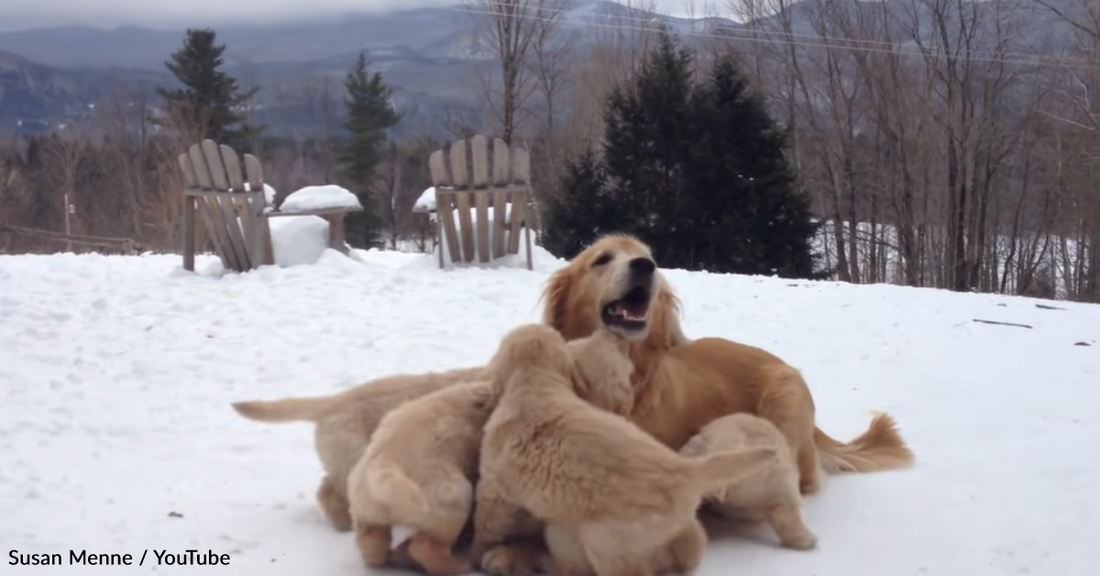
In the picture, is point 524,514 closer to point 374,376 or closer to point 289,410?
point 289,410

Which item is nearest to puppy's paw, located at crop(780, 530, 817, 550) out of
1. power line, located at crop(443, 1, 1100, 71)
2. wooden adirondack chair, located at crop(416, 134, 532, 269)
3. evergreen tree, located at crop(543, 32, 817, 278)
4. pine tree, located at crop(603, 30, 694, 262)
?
wooden adirondack chair, located at crop(416, 134, 532, 269)

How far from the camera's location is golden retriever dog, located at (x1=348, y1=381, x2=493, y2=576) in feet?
10.3

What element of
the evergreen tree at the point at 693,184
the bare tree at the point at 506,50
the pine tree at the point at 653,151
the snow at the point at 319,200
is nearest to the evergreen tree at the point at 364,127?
the bare tree at the point at 506,50

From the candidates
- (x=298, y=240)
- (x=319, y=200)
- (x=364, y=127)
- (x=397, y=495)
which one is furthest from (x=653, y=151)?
(x=397, y=495)

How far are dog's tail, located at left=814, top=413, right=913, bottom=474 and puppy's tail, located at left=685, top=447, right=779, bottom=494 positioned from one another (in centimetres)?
163

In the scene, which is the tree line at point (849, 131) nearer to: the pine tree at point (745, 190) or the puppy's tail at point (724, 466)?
the pine tree at point (745, 190)

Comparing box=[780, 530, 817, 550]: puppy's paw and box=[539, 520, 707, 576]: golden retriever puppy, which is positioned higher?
box=[539, 520, 707, 576]: golden retriever puppy

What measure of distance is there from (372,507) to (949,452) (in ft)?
10.8

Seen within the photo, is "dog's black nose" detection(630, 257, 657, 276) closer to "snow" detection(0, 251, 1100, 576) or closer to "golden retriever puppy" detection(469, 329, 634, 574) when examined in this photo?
"golden retriever puppy" detection(469, 329, 634, 574)

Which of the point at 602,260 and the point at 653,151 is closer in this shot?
the point at 602,260

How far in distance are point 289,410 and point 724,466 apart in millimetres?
1855

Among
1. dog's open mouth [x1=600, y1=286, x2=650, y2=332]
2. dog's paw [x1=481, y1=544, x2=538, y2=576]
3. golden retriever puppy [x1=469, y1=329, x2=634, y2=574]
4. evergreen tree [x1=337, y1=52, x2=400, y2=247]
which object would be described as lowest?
dog's paw [x1=481, y1=544, x2=538, y2=576]

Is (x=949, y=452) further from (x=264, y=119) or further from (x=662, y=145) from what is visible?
(x=264, y=119)

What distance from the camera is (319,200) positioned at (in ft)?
39.9
